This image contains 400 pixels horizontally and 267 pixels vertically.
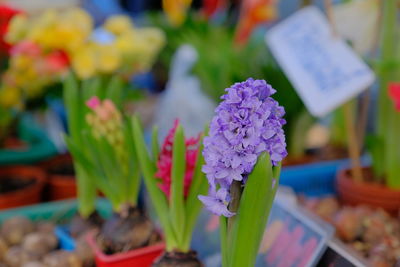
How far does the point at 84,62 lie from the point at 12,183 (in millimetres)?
344

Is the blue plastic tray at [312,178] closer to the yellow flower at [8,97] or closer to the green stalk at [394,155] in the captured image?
the green stalk at [394,155]

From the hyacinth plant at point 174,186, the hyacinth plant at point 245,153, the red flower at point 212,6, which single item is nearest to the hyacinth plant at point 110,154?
the hyacinth plant at point 174,186

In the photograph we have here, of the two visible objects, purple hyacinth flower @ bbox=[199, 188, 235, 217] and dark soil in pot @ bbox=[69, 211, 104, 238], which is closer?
purple hyacinth flower @ bbox=[199, 188, 235, 217]

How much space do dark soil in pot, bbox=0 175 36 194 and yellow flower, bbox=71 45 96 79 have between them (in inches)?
11.4

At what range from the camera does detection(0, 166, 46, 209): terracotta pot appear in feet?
3.76

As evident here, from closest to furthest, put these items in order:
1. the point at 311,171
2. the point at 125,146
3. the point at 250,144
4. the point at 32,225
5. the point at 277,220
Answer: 1. the point at 250,144
2. the point at 277,220
3. the point at 125,146
4. the point at 32,225
5. the point at 311,171

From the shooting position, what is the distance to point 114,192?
0.86 metres

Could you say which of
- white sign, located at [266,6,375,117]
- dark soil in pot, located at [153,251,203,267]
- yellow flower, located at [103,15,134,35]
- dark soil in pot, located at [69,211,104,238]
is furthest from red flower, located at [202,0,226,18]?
dark soil in pot, located at [153,251,203,267]

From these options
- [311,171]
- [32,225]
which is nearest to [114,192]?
[32,225]

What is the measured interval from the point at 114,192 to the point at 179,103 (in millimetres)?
413

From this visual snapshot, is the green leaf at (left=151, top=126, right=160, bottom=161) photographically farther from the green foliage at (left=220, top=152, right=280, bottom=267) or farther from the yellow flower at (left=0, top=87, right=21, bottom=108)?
the yellow flower at (left=0, top=87, right=21, bottom=108)

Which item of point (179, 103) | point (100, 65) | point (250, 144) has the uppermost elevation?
point (250, 144)

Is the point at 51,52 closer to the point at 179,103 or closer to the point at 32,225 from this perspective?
the point at 179,103

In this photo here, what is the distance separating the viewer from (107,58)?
1.20 m
